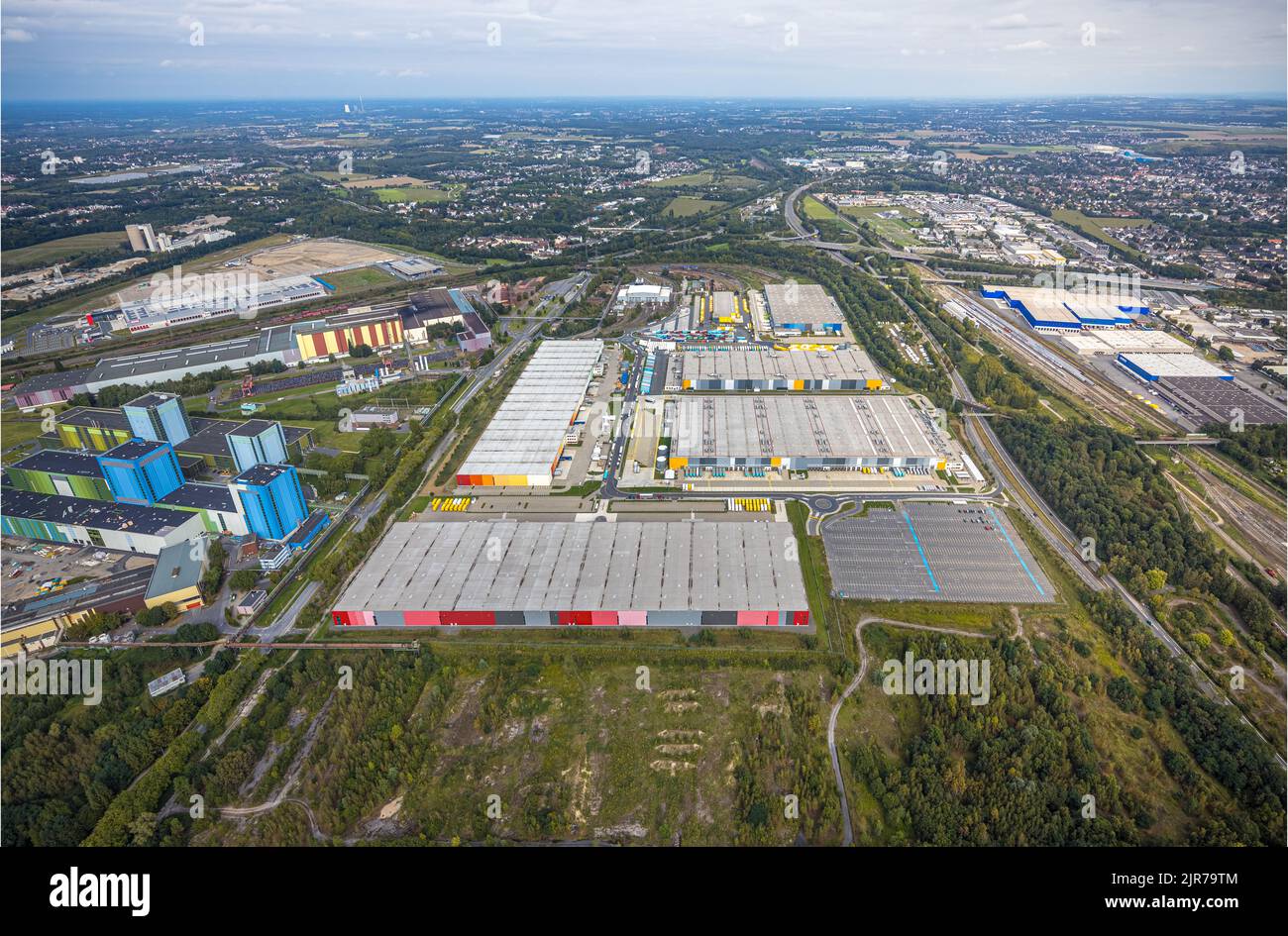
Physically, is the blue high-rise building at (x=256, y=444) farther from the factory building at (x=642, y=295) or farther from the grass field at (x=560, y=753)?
the factory building at (x=642, y=295)

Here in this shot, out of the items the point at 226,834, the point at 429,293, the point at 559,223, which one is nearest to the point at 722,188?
the point at 559,223

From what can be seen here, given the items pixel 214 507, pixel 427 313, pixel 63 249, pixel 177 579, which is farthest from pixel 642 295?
pixel 63 249

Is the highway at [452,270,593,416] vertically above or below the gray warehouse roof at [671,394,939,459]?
above

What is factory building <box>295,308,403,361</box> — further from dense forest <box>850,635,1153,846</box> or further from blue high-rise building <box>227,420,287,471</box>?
dense forest <box>850,635,1153,846</box>

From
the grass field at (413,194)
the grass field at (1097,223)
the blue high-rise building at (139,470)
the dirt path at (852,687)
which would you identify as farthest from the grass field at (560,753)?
the grass field at (413,194)

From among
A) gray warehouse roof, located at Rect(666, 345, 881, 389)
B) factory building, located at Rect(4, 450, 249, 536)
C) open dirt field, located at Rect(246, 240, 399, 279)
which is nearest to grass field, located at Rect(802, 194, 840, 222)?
gray warehouse roof, located at Rect(666, 345, 881, 389)

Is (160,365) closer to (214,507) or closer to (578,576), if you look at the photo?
(214,507)

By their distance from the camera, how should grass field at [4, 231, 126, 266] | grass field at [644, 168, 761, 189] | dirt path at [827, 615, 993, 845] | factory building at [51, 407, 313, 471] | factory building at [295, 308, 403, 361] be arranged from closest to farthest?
dirt path at [827, 615, 993, 845], factory building at [51, 407, 313, 471], factory building at [295, 308, 403, 361], grass field at [4, 231, 126, 266], grass field at [644, 168, 761, 189]
